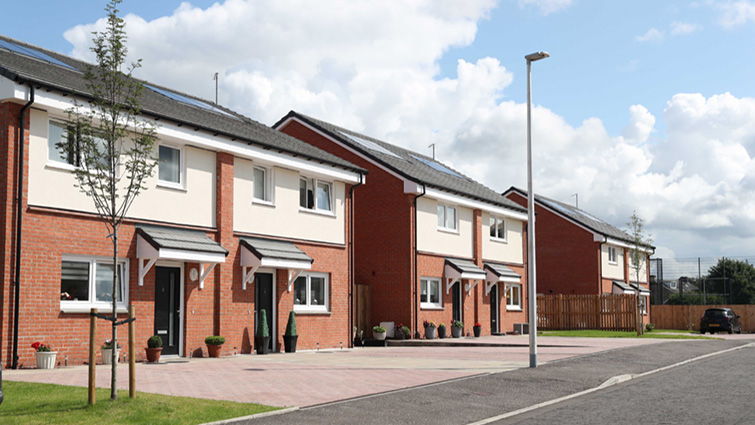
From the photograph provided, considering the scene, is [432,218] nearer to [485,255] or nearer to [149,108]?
[485,255]

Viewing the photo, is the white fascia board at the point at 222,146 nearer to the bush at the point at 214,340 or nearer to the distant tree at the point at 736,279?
the bush at the point at 214,340

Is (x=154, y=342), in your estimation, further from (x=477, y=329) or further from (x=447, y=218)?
(x=477, y=329)

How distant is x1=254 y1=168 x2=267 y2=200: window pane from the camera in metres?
21.6

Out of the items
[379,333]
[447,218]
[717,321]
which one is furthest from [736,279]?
[379,333]

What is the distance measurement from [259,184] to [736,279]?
63.1 meters

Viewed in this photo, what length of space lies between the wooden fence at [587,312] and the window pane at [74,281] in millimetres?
28673

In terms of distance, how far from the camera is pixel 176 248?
17.6m

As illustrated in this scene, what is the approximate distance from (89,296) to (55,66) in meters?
6.26

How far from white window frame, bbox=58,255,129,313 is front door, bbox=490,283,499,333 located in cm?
1990

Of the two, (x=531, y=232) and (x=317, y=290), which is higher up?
(x=531, y=232)

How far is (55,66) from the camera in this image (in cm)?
1891

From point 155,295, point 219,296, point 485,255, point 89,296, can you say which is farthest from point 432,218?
point 89,296

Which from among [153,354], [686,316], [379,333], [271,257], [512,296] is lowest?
[686,316]

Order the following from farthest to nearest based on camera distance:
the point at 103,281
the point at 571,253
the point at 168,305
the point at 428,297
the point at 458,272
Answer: the point at 571,253 < the point at 458,272 < the point at 428,297 < the point at 168,305 < the point at 103,281
